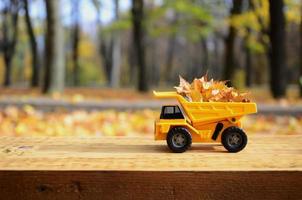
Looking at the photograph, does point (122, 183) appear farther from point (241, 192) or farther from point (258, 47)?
point (258, 47)

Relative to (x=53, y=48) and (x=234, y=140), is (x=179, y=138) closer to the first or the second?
(x=234, y=140)

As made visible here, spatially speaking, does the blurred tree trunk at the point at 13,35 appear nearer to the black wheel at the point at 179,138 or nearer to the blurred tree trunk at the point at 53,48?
the blurred tree trunk at the point at 53,48

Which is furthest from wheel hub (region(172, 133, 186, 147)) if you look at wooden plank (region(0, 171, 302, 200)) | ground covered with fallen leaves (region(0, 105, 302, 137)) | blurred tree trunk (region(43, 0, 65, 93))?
blurred tree trunk (region(43, 0, 65, 93))

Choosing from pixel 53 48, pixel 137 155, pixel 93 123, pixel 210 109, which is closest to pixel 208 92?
pixel 210 109

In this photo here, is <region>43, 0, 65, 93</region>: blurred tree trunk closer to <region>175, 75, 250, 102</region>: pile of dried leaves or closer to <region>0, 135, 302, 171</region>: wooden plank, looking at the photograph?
<region>0, 135, 302, 171</region>: wooden plank

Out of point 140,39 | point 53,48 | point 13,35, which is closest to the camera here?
point 53,48

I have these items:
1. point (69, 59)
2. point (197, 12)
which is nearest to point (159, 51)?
point (69, 59)
